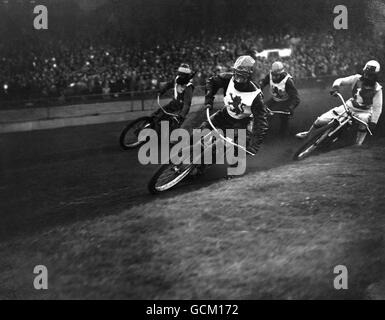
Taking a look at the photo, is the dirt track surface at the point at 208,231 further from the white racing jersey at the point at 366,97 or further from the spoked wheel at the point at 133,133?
the spoked wheel at the point at 133,133

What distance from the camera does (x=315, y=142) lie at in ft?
26.4

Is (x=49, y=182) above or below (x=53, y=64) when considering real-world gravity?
below

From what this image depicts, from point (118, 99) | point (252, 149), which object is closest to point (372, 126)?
point (252, 149)

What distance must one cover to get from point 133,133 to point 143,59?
1.52 metres

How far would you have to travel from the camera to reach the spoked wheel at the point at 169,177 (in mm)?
6828

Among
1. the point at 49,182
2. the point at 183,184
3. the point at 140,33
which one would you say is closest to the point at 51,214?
the point at 49,182

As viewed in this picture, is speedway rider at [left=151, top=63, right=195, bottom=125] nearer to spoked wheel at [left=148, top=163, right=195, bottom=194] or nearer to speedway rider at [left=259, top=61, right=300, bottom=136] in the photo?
speedway rider at [left=259, top=61, right=300, bottom=136]

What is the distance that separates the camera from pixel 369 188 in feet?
22.7

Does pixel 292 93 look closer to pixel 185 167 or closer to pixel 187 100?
pixel 187 100

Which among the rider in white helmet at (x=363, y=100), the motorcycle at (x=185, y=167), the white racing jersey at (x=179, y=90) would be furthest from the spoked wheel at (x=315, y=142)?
the white racing jersey at (x=179, y=90)

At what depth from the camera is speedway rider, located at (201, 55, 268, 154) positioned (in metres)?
7.06

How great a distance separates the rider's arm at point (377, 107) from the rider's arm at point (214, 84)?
2.76m

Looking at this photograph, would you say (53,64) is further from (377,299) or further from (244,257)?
(377,299)
